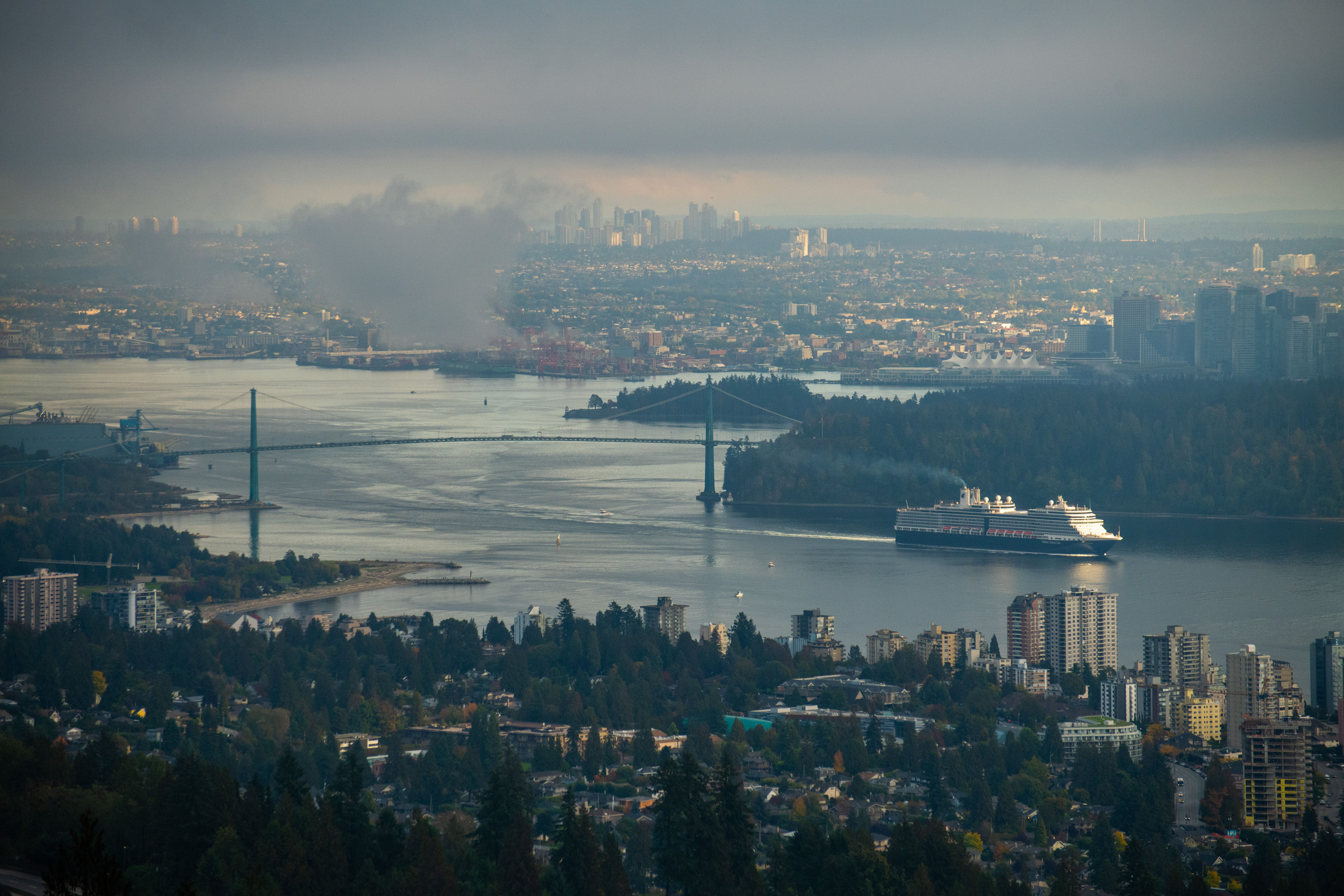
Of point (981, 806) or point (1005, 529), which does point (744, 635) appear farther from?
point (1005, 529)

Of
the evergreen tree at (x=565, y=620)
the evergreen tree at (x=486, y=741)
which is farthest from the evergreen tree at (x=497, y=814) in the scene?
the evergreen tree at (x=565, y=620)

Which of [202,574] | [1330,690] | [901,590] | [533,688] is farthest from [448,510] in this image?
[1330,690]

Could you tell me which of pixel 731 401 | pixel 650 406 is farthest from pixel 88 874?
pixel 731 401

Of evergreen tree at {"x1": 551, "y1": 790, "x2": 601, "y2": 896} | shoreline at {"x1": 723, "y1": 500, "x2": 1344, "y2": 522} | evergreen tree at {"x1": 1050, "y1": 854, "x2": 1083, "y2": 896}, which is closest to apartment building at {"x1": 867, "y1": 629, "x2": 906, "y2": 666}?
evergreen tree at {"x1": 1050, "y1": 854, "x2": 1083, "y2": 896}

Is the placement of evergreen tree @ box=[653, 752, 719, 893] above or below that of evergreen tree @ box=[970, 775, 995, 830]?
above

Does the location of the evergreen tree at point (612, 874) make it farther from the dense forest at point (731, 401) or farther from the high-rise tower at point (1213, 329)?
the high-rise tower at point (1213, 329)

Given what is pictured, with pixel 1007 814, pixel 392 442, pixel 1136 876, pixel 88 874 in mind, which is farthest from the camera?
pixel 392 442

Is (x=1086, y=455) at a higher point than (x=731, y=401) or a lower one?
lower

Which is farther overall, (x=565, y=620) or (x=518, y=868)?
(x=565, y=620)

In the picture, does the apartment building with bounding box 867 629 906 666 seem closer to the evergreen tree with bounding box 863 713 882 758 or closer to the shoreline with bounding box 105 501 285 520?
the evergreen tree with bounding box 863 713 882 758
